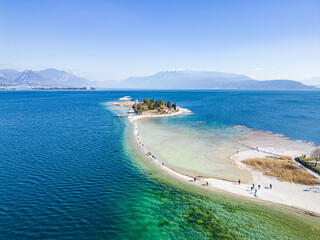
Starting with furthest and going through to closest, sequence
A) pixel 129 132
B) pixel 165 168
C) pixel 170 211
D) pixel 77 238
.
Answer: pixel 129 132, pixel 165 168, pixel 170 211, pixel 77 238

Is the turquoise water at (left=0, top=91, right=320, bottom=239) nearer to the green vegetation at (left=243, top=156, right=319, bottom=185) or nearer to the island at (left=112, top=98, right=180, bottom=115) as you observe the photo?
the green vegetation at (left=243, top=156, right=319, bottom=185)

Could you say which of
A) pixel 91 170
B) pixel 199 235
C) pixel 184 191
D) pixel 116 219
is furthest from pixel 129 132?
pixel 199 235

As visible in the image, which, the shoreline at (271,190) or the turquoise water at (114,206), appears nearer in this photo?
the turquoise water at (114,206)

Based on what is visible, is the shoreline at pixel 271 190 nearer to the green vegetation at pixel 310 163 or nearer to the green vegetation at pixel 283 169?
the green vegetation at pixel 283 169

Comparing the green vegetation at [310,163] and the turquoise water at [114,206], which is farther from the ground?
the green vegetation at [310,163]

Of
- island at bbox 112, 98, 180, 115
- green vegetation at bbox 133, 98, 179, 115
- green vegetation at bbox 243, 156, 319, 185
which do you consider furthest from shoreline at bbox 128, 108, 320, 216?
green vegetation at bbox 133, 98, 179, 115

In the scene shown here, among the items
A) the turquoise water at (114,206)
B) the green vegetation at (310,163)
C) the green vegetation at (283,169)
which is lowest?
the turquoise water at (114,206)

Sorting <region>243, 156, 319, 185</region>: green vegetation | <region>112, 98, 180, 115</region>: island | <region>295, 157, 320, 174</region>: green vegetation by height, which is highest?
<region>112, 98, 180, 115</region>: island

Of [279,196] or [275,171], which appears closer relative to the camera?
[279,196]

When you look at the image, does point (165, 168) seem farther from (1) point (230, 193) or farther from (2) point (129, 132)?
(2) point (129, 132)

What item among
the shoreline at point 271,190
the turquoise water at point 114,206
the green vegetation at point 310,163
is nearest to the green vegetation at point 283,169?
the shoreline at point 271,190

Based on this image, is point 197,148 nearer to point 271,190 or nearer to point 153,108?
point 271,190
